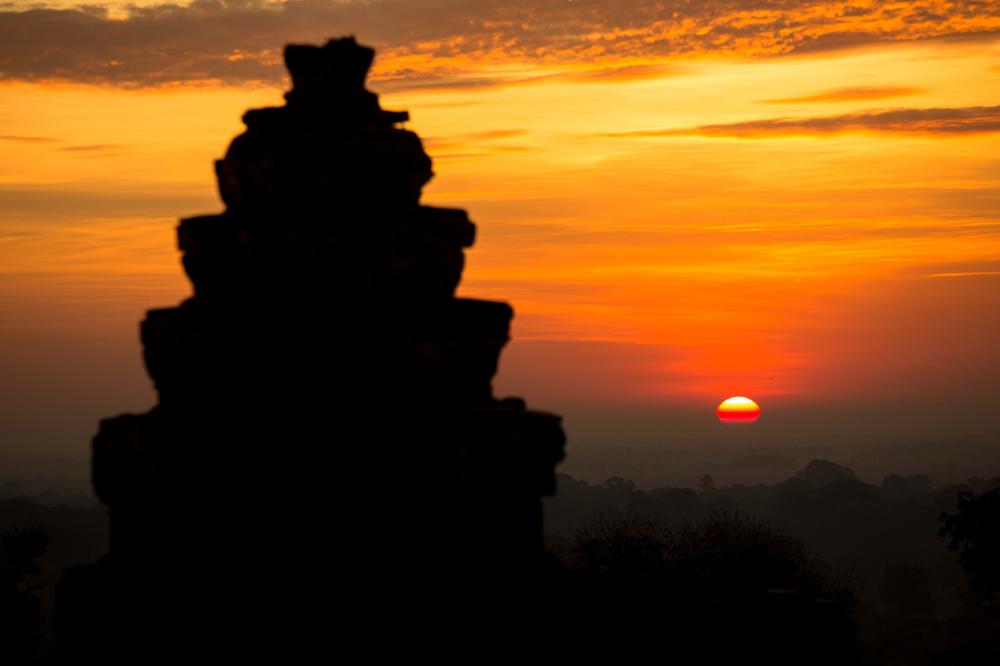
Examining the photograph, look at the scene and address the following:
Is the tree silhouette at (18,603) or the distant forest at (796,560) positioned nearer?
the distant forest at (796,560)

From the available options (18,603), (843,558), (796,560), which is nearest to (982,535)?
(796,560)

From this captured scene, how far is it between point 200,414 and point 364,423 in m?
2.48

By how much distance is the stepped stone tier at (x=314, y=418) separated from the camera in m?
19.5

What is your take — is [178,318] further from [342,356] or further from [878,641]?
[878,641]

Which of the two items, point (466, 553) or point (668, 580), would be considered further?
point (668, 580)

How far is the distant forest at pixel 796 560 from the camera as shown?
2996 cm

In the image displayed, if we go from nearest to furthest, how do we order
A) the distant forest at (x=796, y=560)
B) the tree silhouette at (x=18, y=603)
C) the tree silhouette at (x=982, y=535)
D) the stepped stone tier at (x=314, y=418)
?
the stepped stone tier at (x=314, y=418)
the distant forest at (x=796, y=560)
the tree silhouette at (x=18, y=603)
the tree silhouette at (x=982, y=535)

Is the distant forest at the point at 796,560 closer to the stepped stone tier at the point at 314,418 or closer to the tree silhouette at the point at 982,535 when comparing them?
the tree silhouette at the point at 982,535

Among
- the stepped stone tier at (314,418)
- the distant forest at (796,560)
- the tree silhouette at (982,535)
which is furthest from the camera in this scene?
the tree silhouette at (982,535)

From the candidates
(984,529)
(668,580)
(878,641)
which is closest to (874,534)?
(878,641)

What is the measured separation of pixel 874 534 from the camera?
493ft

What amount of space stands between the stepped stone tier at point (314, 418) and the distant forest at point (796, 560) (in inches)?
82.7

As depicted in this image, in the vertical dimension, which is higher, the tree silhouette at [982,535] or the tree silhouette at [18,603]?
the tree silhouette at [982,535]

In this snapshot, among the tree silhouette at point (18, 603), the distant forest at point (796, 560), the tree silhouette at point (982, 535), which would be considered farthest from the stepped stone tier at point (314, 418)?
the tree silhouette at point (982, 535)
